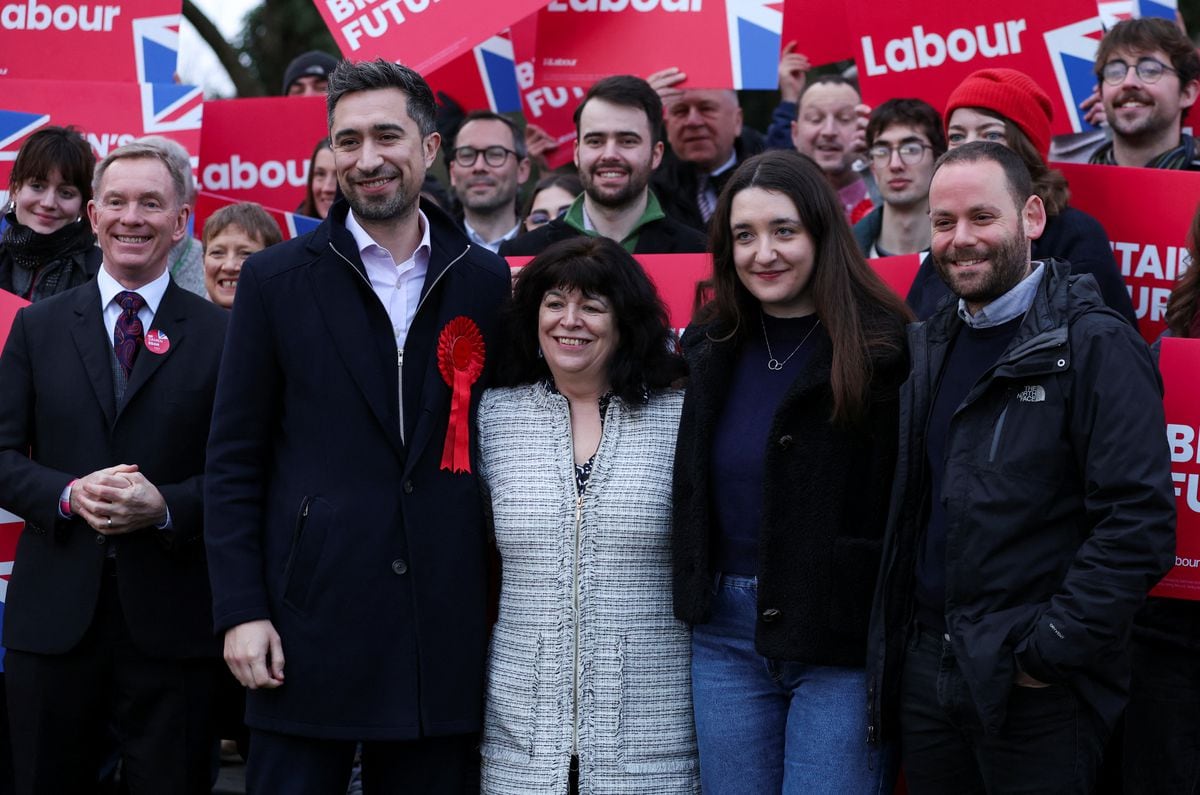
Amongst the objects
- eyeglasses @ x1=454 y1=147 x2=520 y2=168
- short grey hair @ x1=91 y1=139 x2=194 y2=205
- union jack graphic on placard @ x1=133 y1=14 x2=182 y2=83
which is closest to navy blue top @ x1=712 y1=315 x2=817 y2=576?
short grey hair @ x1=91 y1=139 x2=194 y2=205

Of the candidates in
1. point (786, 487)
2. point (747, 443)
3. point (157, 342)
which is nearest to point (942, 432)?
point (786, 487)

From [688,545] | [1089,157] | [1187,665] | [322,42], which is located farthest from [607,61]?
[322,42]

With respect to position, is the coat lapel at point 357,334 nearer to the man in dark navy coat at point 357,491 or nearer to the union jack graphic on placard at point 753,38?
the man in dark navy coat at point 357,491

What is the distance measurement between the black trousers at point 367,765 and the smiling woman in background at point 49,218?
249 cm

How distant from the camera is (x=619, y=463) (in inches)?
178

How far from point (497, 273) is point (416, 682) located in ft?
4.30

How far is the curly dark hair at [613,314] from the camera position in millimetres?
4656

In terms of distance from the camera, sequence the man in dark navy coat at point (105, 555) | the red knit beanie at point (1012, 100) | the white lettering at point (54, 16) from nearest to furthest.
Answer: the man in dark navy coat at point (105, 555) < the red knit beanie at point (1012, 100) < the white lettering at point (54, 16)

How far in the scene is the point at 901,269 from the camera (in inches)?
221

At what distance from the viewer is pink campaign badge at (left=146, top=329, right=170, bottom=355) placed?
502 centimetres

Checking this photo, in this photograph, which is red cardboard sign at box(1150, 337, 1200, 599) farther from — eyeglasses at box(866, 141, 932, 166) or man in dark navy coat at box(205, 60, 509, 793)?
man in dark navy coat at box(205, 60, 509, 793)

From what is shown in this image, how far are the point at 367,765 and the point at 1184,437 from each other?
2614 mm

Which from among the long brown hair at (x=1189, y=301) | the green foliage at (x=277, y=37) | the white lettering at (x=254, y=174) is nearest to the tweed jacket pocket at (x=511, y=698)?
the long brown hair at (x=1189, y=301)

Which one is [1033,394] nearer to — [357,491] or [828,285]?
[828,285]
